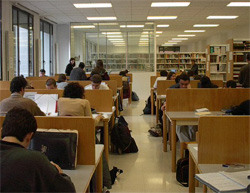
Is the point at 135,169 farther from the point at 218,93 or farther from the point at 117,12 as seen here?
the point at 117,12

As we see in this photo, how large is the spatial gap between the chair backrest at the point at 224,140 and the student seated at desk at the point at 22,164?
1241 mm

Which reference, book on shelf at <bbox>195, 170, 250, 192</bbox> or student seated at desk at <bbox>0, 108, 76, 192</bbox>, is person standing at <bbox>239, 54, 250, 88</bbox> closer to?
book on shelf at <bbox>195, 170, 250, 192</bbox>

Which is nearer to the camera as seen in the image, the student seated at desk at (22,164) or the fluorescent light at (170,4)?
the student seated at desk at (22,164)

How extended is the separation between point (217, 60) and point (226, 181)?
1004 cm

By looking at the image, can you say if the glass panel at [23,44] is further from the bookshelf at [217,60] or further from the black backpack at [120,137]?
the black backpack at [120,137]

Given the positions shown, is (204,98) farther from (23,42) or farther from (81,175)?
(23,42)

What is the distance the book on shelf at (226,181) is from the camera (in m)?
1.87

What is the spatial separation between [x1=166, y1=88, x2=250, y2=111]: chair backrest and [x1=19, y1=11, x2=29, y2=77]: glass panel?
23.7 ft

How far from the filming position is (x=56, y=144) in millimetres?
2199

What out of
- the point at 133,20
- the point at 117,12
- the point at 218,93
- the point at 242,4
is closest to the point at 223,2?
the point at 242,4

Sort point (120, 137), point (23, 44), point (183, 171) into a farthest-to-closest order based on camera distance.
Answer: point (23, 44), point (120, 137), point (183, 171)

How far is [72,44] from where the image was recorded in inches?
551

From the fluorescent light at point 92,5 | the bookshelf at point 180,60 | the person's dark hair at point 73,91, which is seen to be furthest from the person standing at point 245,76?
the bookshelf at point 180,60

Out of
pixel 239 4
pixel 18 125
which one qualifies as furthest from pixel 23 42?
pixel 18 125
